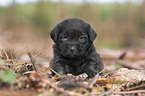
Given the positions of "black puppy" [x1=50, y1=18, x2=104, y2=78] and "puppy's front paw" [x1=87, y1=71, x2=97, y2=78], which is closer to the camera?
"puppy's front paw" [x1=87, y1=71, x2=97, y2=78]

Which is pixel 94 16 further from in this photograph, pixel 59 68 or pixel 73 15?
pixel 59 68

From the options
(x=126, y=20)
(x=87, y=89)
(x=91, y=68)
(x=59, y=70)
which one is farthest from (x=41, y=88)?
(x=126, y=20)

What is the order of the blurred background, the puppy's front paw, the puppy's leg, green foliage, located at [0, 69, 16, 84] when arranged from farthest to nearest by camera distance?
the blurred background → the puppy's leg → the puppy's front paw → green foliage, located at [0, 69, 16, 84]

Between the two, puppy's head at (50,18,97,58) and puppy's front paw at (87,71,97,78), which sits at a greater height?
puppy's head at (50,18,97,58)

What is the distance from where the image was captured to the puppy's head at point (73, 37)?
4277mm

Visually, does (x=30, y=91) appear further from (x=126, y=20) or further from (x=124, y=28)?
(x=126, y=20)

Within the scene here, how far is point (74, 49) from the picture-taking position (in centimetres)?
419

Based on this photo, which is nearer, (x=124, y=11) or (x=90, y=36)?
(x=90, y=36)

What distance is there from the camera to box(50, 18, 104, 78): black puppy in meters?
4.30

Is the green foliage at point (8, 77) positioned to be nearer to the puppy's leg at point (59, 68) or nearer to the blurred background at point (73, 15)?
the puppy's leg at point (59, 68)

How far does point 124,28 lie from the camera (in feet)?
79.6

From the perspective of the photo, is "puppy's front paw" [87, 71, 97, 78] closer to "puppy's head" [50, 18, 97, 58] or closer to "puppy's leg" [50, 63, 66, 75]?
"puppy's head" [50, 18, 97, 58]

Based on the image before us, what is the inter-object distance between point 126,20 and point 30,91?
2495 cm

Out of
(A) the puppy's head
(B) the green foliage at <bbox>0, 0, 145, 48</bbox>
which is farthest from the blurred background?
(A) the puppy's head
